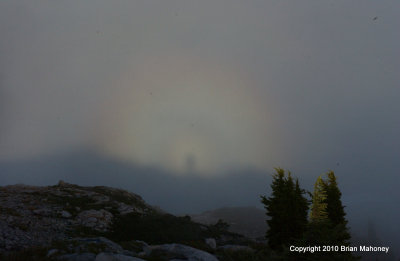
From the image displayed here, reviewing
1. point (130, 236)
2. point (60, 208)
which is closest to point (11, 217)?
point (60, 208)

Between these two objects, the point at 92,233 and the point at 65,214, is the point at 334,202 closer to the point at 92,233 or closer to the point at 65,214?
the point at 92,233

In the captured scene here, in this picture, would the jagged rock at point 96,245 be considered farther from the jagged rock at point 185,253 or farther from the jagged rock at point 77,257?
the jagged rock at point 185,253

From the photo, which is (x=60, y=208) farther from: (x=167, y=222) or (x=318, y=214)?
(x=318, y=214)

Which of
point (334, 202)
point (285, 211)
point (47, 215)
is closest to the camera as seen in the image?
point (285, 211)

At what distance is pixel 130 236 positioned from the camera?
115 feet

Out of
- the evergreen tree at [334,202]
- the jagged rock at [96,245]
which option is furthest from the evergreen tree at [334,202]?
the jagged rock at [96,245]

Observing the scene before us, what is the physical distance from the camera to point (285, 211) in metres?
25.8

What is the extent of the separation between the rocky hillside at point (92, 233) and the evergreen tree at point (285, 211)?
309cm

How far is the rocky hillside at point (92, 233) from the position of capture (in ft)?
44.6

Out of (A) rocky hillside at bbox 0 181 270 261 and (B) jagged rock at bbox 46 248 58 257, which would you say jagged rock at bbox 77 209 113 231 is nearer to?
(A) rocky hillside at bbox 0 181 270 261

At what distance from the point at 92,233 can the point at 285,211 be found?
990 inches

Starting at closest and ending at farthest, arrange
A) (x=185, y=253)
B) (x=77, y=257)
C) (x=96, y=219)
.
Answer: (x=77, y=257) → (x=185, y=253) → (x=96, y=219)

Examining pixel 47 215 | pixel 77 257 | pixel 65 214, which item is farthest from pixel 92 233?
pixel 77 257

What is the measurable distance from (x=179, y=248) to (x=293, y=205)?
15763 millimetres
